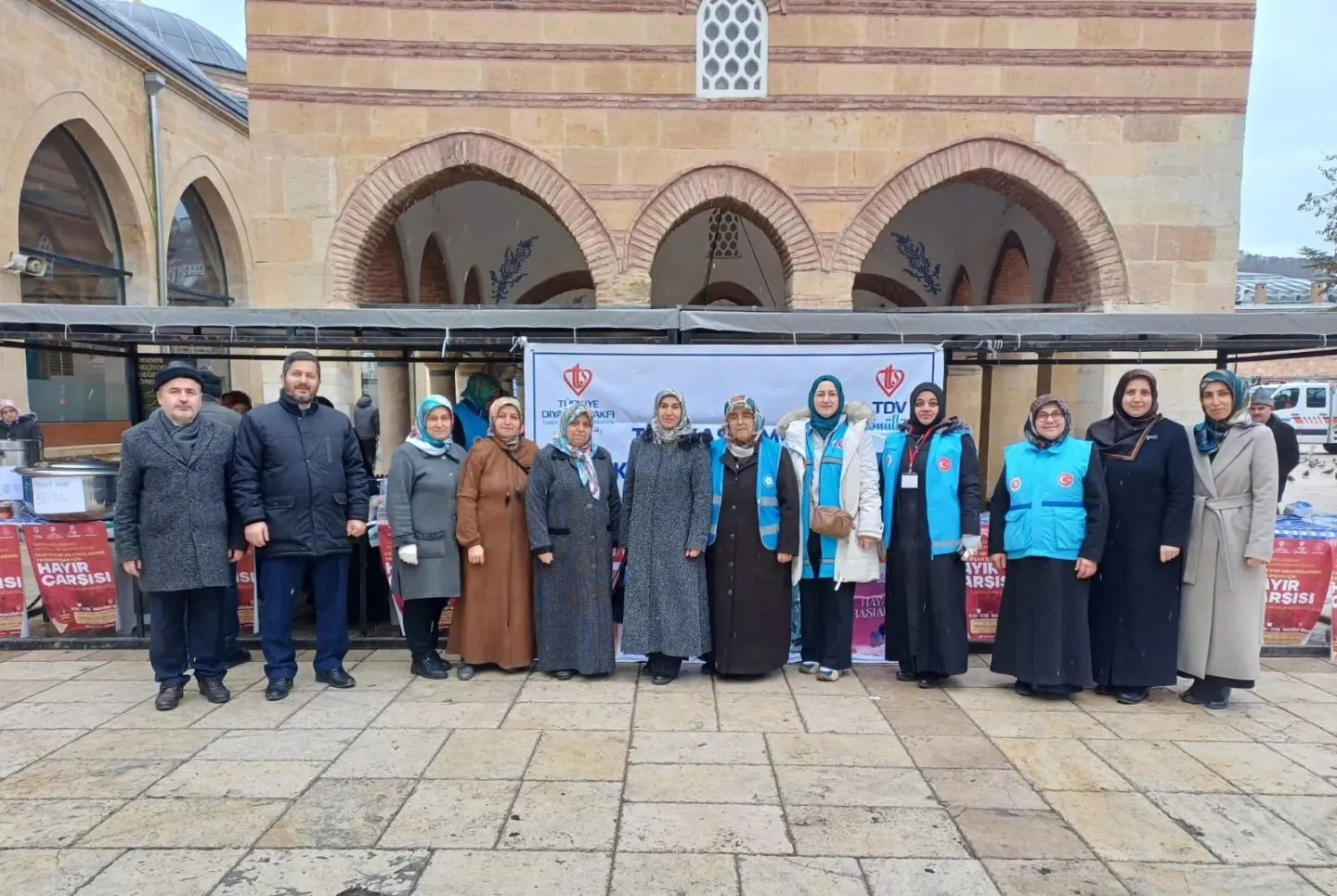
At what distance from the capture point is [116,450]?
536 inches

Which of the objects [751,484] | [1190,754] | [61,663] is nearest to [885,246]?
[751,484]

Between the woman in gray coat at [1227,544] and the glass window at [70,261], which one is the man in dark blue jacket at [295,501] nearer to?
the woman in gray coat at [1227,544]

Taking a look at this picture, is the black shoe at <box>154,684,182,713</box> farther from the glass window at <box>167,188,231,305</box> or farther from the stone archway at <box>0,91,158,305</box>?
the glass window at <box>167,188,231,305</box>

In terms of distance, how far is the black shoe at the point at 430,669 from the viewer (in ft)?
15.1

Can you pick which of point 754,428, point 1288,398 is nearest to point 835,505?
point 754,428

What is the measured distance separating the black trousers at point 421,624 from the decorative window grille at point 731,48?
5.59m

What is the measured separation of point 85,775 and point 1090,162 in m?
9.04

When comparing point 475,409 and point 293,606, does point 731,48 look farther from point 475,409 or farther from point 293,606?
point 293,606

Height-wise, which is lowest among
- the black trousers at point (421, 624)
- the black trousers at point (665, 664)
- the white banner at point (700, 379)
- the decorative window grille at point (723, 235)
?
the black trousers at point (665, 664)

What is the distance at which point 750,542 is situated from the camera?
14.4 feet

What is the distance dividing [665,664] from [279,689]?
2.13 m

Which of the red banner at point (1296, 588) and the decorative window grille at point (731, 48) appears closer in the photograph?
the red banner at point (1296, 588)

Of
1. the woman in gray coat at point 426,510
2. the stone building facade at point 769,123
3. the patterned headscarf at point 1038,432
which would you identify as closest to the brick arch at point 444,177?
the stone building facade at point 769,123

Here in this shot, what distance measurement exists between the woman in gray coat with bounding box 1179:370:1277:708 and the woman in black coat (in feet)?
0.33
